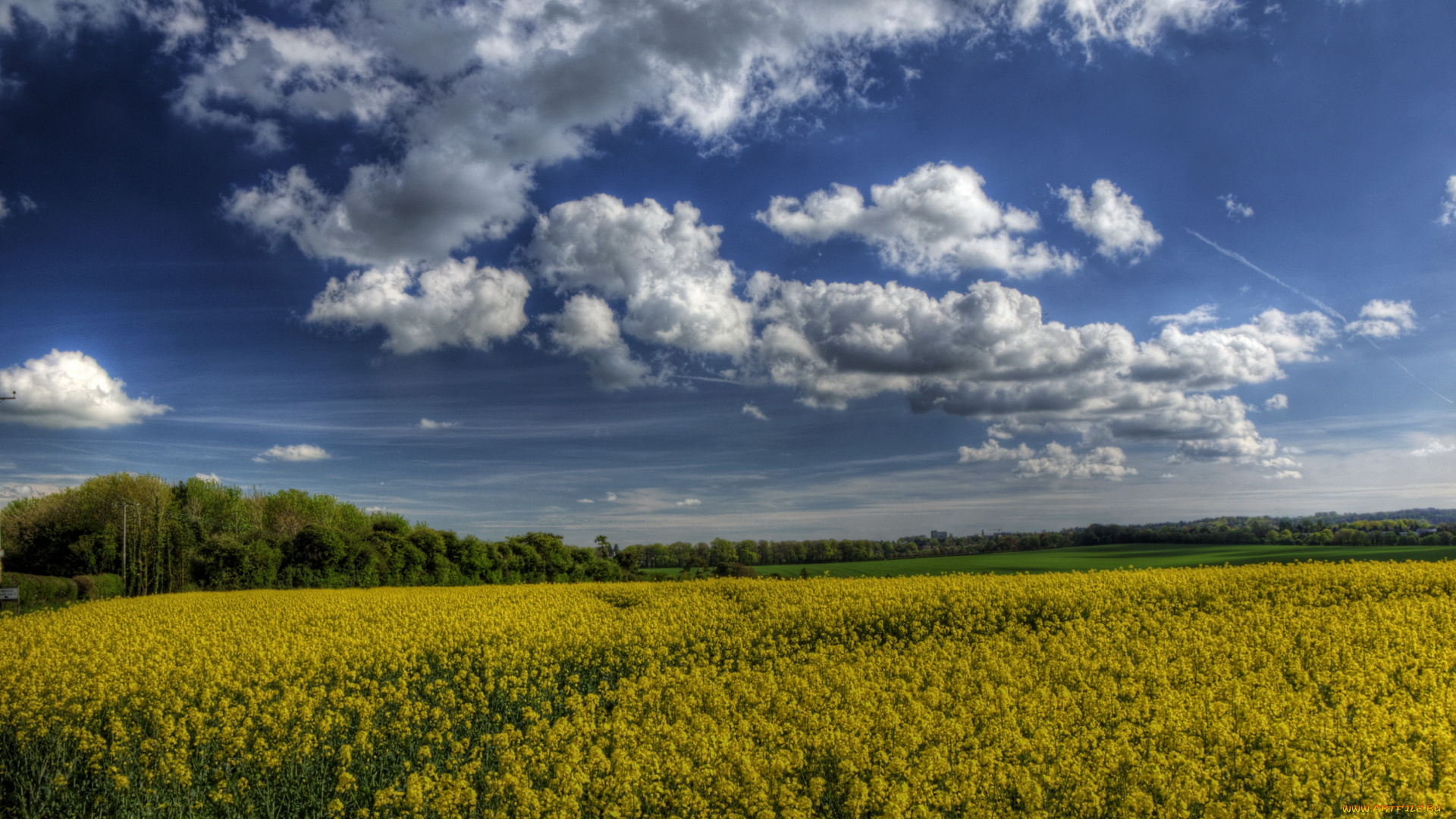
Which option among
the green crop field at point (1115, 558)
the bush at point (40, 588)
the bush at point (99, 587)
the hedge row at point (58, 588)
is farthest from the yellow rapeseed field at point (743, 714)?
the green crop field at point (1115, 558)

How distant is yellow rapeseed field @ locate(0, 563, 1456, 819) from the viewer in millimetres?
5520

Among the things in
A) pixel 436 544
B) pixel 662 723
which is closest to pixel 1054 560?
pixel 436 544

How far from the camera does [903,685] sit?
26.1 ft

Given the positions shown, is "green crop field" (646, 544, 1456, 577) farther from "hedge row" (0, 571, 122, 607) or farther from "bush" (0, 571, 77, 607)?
"hedge row" (0, 571, 122, 607)

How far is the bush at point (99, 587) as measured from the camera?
28.0m

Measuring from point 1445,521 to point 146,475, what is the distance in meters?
83.1

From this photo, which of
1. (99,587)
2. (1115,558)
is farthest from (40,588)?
(1115,558)

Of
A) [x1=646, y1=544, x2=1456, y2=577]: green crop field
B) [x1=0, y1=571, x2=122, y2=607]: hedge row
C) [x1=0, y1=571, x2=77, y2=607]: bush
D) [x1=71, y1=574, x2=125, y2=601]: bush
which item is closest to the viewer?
[x1=0, y1=571, x2=77, y2=607]: bush

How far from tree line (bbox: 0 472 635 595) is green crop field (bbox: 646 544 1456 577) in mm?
6921

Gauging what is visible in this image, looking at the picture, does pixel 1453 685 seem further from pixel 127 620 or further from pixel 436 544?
pixel 436 544

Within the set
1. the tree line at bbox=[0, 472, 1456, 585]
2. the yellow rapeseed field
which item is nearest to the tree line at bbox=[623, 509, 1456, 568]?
the tree line at bbox=[0, 472, 1456, 585]

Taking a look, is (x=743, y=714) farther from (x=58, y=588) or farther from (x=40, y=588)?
(x=58, y=588)

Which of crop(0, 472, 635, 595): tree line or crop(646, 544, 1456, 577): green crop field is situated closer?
crop(0, 472, 635, 595): tree line

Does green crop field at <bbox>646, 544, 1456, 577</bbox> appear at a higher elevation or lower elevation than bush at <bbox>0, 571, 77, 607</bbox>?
lower
